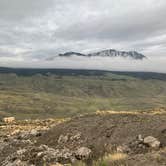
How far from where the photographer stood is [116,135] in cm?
2895

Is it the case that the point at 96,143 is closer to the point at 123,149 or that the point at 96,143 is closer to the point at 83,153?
the point at 83,153

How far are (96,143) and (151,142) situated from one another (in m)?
5.51

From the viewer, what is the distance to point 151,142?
2400 cm

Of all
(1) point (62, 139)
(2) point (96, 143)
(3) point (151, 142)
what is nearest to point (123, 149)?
(3) point (151, 142)

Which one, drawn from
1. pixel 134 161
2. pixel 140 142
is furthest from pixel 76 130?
pixel 134 161

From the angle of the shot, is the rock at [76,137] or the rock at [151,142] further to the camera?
the rock at [76,137]

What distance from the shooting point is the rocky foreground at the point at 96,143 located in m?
23.4

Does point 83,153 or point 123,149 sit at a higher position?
point 123,149

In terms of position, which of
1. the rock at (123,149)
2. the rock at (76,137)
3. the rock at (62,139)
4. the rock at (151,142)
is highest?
the rock at (151,142)

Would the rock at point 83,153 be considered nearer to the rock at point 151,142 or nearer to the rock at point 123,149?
the rock at point 123,149

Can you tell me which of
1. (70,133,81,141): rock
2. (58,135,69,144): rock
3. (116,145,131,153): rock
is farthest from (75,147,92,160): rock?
(58,135,69,144): rock

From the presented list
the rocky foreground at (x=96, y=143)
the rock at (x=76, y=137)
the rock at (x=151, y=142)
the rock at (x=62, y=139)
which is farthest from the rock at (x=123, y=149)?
the rock at (x=62, y=139)

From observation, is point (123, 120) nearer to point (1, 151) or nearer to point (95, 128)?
point (95, 128)

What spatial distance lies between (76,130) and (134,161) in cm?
1694
